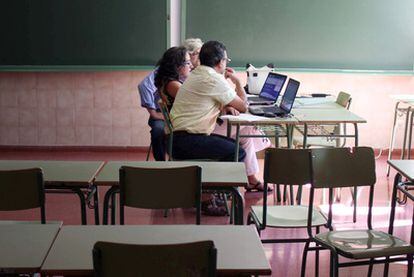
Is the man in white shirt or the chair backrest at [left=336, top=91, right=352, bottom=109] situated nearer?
the man in white shirt

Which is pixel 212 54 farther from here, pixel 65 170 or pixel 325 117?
pixel 65 170

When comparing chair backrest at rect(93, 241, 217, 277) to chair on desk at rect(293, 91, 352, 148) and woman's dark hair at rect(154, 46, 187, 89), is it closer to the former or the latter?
woman's dark hair at rect(154, 46, 187, 89)

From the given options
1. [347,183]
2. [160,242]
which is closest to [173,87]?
[347,183]

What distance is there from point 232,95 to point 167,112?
542 mm

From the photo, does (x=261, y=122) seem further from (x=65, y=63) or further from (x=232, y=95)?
(x=65, y=63)

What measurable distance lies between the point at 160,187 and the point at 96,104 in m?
4.05

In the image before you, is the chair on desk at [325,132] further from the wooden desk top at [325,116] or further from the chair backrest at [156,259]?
the chair backrest at [156,259]

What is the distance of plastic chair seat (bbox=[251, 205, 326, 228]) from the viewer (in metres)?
3.44

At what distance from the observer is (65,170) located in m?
3.39

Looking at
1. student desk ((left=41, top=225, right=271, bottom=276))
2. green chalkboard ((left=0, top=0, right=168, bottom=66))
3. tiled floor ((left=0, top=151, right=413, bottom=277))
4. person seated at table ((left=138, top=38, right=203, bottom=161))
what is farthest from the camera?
green chalkboard ((left=0, top=0, right=168, bottom=66))

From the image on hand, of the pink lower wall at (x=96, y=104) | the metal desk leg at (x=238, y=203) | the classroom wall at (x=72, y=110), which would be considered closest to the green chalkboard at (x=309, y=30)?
the pink lower wall at (x=96, y=104)

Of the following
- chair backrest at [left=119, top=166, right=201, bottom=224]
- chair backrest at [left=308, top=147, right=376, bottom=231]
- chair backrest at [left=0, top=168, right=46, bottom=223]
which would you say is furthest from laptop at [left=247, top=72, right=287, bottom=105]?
chair backrest at [left=0, top=168, right=46, bottom=223]

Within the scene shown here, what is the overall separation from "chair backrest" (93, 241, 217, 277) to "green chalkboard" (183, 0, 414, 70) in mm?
4838

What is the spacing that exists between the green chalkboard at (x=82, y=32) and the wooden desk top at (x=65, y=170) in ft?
10.6
